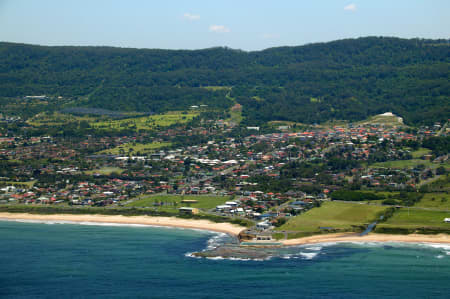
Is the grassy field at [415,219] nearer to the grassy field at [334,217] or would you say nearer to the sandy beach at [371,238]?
the sandy beach at [371,238]

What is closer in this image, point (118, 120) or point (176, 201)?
point (176, 201)

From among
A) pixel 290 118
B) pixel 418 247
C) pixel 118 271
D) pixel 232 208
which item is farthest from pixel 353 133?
pixel 118 271

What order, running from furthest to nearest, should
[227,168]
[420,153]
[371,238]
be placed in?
[420,153]
[227,168]
[371,238]

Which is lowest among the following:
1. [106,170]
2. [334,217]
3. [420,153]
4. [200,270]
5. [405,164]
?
[200,270]

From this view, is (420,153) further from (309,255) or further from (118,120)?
(118,120)

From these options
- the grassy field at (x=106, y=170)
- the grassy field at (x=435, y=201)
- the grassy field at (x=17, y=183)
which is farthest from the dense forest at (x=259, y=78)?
the grassy field at (x=17, y=183)

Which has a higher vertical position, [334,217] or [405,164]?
[405,164]

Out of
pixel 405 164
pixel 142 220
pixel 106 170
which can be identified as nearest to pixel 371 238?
pixel 142 220
